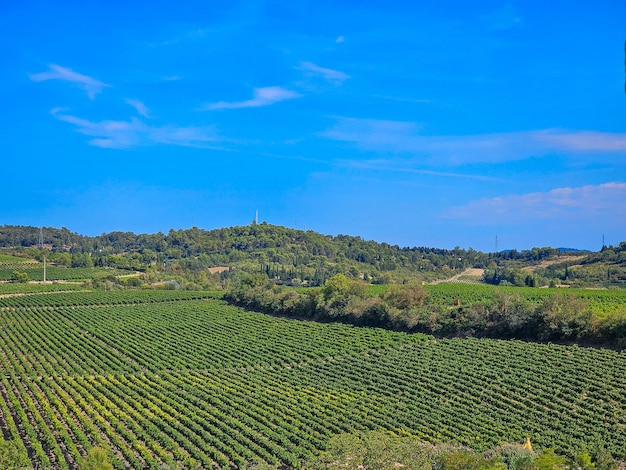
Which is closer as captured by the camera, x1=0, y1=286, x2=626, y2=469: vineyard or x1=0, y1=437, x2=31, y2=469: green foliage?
x1=0, y1=437, x2=31, y2=469: green foliage

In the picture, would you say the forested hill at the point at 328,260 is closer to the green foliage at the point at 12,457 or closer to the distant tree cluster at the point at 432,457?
the distant tree cluster at the point at 432,457

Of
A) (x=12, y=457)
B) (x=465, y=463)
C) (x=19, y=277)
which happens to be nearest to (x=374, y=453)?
(x=465, y=463)

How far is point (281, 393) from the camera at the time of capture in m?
37.4

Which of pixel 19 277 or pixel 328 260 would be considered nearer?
pixel 19 277

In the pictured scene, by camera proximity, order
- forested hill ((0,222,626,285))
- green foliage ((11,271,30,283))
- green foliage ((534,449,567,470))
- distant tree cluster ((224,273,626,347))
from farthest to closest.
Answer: forested hill ((0,222,626,285))
green foliage ((11,271,30,283))
distant tree cluster ((224,273,626,347))
green foliage ((534,449,567,470))

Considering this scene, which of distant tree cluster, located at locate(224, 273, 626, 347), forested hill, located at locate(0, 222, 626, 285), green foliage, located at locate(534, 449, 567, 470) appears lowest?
green foliage, located at locate(534, 449, 567, 470)

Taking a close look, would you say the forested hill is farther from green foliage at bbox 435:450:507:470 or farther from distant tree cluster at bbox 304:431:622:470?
green foliage at bbox 435:450:507:470

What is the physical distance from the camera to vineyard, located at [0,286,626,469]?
92.6 feet

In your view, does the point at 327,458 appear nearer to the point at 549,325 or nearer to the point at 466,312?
the point at 549,325

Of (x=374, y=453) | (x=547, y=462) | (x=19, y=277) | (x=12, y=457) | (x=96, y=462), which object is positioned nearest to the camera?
(x=547, y=462)

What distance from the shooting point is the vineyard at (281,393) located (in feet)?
92.6

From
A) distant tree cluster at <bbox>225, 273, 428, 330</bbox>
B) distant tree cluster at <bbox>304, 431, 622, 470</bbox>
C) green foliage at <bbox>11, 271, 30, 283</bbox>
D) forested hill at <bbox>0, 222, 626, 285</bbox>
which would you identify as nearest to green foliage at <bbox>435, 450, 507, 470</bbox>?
distant tree cluster at <bbox>304, 431, 622, 470</bbox>

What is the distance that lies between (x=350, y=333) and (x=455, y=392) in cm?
2513

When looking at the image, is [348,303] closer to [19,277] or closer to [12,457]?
[12,457]
